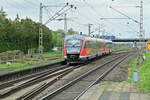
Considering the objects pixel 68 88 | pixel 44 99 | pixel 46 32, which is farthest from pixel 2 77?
pixel 46 32

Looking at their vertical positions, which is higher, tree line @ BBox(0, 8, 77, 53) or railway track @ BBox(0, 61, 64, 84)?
tree line @ BBox(0, 8, 77, 53)

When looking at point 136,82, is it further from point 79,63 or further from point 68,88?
point 79,63

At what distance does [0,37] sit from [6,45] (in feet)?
10.6

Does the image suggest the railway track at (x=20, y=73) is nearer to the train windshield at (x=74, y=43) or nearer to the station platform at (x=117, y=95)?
the train windshield at (x=74, y=43)

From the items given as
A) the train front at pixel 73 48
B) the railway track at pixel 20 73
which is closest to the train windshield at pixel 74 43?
the train front at pixel 73 48

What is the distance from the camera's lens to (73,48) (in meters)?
30.4

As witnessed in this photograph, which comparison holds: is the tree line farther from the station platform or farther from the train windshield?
the station platform

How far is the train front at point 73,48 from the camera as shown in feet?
99.4

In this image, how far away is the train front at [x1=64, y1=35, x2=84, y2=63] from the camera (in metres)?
30.3

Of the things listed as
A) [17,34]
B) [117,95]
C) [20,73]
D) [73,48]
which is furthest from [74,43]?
[17,34]

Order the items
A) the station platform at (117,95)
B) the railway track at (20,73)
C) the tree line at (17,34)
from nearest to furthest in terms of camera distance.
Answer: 1. the station platform at (117,95)
2. the railway track at (20,73)
3. the tree line at (17,34)

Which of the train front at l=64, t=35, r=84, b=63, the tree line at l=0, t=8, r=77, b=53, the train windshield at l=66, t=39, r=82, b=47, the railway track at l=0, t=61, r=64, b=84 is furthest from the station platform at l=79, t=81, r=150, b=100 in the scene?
the tree line at l=0, t=8, r=77, b=53

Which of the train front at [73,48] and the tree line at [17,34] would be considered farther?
the tree line at [17,34]

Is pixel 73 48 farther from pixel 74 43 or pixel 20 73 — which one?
pixel 20 73
